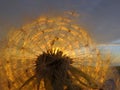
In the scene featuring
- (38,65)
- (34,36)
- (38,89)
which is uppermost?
(34,36)

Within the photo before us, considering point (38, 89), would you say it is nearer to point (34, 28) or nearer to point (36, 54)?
point (36, 54)

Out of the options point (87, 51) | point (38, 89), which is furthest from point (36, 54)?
point (87, 51)

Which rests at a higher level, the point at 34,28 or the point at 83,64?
the point at 34,28

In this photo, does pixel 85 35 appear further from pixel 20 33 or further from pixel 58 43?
pixel 20 33

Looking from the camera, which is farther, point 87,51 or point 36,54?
point 87,51

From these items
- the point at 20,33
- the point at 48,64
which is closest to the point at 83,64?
the point at 48,64

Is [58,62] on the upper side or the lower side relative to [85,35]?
lower
